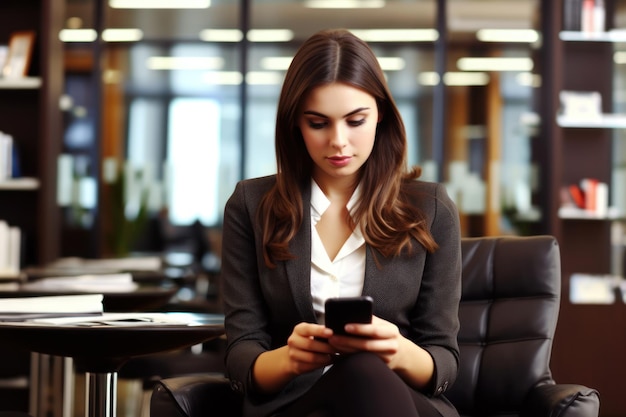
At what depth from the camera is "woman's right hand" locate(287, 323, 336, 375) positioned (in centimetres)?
178

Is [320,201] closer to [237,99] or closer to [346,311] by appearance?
[346,311]

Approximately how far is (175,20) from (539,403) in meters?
5.73

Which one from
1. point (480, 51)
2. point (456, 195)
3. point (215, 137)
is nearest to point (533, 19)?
point (480, 51)

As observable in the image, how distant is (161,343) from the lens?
6.64 feet

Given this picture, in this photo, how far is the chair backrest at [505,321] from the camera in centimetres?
230

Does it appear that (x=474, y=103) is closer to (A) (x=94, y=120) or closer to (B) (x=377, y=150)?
(A) (x=94, y=120)

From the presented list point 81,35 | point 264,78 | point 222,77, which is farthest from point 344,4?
point 81,35

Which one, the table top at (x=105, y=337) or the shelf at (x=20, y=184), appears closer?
the table top at (x=105, y=337)

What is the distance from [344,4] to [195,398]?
5793mm

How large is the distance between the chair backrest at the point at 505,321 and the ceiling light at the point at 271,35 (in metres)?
4.93

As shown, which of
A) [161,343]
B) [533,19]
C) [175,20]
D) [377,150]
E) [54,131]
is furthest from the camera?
[175,20]

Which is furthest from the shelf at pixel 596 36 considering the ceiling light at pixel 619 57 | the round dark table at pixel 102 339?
the round dark table at pixel 102 339

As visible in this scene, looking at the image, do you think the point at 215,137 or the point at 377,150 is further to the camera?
the point at 215,137

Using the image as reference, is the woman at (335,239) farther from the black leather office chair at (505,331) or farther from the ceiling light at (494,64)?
the ceiling light at (494,64)
